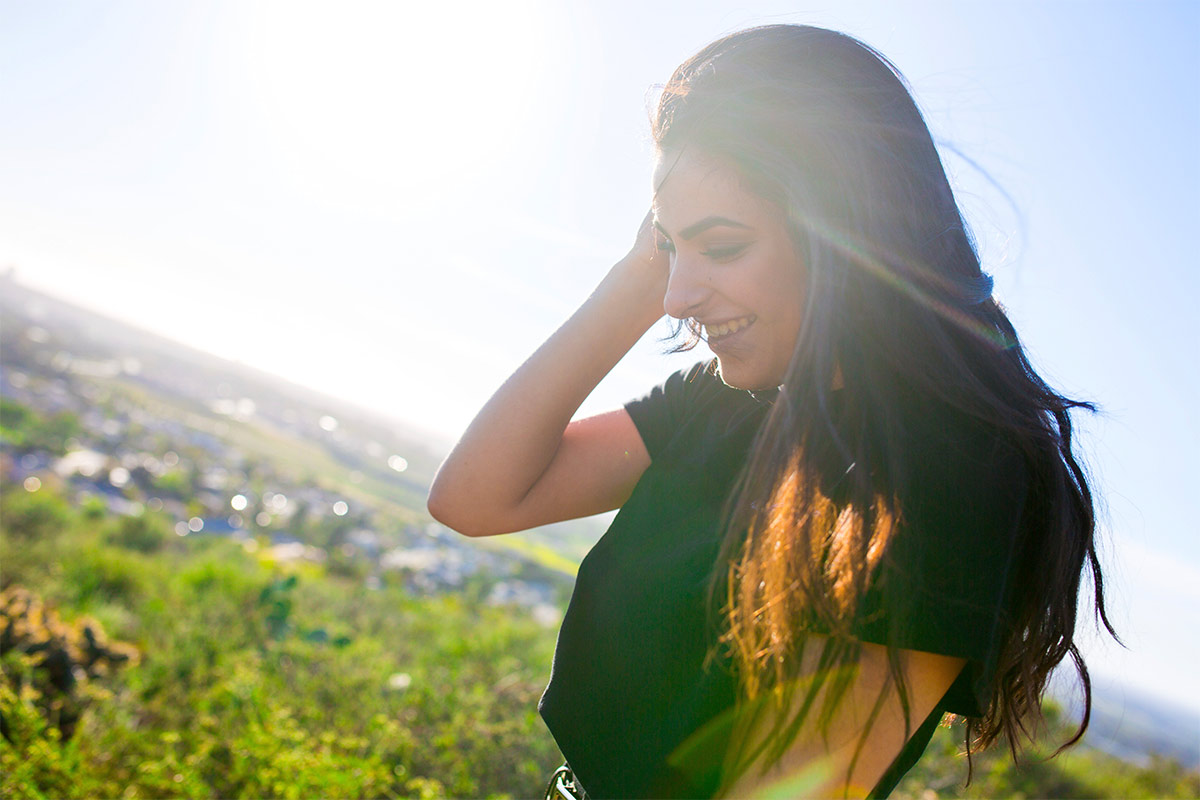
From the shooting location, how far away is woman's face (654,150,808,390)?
1246 millimetres

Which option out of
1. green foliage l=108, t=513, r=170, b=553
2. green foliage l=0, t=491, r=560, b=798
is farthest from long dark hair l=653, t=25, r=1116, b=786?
green foliage l=108, t=513, r=170, b=553

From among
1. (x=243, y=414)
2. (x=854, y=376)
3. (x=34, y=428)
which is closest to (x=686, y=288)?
(x=854, y=376)

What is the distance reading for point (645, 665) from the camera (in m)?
1.16

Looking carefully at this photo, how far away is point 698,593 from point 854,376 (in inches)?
17.4

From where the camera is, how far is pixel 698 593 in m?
1.11

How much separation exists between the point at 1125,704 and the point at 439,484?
6.04ft

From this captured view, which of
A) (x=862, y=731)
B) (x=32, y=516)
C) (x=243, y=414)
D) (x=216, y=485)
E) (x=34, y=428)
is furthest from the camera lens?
(x=243, y=414)

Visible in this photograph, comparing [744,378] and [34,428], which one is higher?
[744,378]

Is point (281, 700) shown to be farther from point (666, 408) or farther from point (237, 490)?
point (237, 490)

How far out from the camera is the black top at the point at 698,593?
0.87m

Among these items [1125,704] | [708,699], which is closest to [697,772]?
[708,699]

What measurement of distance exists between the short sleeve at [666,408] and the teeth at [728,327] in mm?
293

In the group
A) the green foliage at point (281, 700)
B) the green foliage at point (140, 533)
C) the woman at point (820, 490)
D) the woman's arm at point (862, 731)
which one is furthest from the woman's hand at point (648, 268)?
the green foliage at point (140, 533)

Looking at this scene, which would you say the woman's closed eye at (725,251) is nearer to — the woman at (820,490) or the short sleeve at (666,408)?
the woman at (820,490)
